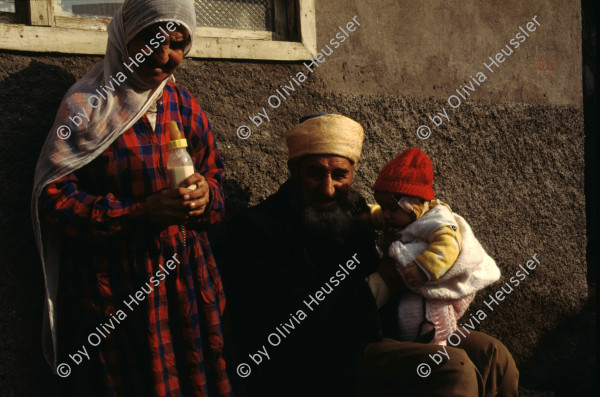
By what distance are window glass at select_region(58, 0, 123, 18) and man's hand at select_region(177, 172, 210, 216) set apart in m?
1.19

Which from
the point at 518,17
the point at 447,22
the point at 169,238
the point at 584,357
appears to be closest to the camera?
the point at 169,238

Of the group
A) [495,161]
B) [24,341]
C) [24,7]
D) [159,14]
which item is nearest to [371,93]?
[495,161]

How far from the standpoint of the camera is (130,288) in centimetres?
261

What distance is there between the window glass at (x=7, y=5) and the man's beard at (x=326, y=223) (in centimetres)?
169

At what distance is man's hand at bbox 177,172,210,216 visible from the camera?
8.07ft

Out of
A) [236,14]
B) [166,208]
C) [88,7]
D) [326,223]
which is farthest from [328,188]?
[88,7]

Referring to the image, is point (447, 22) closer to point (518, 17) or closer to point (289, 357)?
point (518, 17)

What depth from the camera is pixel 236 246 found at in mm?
3084

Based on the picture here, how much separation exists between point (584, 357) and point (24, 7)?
4.58 m

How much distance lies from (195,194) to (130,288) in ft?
1.62

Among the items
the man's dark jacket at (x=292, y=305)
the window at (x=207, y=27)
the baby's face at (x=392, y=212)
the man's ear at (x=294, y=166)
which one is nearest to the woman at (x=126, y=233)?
the man's dark jacket at (x=292, y=305)

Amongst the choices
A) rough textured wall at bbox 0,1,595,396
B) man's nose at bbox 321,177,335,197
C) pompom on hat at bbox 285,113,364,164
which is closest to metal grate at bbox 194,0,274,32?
rough textured wall at bbox 0,1,595,396

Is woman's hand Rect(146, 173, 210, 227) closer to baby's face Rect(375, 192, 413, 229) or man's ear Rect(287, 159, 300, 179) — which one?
man's ear Rect(287, 159, 300, 179)

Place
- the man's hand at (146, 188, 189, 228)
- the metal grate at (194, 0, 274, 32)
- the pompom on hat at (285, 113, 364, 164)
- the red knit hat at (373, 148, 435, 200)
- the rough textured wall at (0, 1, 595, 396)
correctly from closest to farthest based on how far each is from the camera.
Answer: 1. the man's hand at (146, 188, 189, 228)
2. the rough textured wall at (0, 1, 595, 396)
3. the red knit hat at (373, 148, 435, 200)
4. the pompom on hat at (285, 113, 364, 164)
5. the metal grate at (194, 0, 274, 32)
